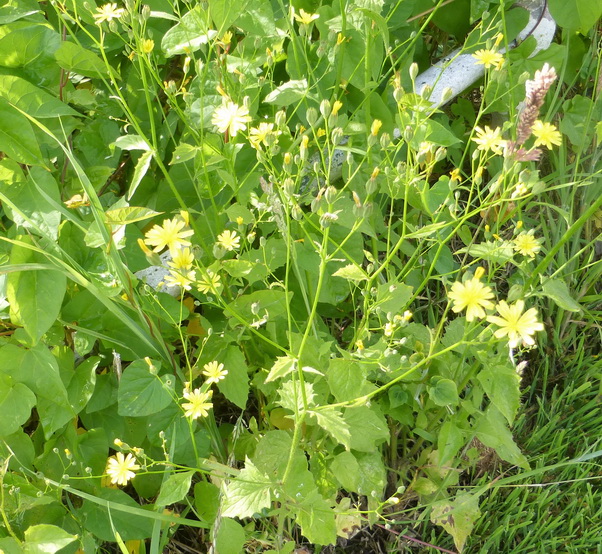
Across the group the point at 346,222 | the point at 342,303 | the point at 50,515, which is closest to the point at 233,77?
the point at 346,222

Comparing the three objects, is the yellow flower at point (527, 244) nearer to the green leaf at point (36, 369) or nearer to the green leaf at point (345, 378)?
the green leaf at point (345, 378)

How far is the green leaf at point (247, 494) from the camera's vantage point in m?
1.00

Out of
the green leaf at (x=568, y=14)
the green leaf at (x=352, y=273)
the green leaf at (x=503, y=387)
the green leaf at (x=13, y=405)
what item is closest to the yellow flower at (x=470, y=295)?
the green leaf at (x=352, y=273)

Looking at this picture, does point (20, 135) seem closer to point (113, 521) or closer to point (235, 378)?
point (235, 378)

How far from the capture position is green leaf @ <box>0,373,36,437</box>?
1.14 meters

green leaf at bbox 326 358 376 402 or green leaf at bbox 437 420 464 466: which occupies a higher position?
green leaf at bbox 326 358 376 402

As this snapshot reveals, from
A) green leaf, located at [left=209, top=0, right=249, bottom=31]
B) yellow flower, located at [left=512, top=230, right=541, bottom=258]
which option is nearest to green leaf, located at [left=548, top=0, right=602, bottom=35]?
yellow flower, located at [left=512, top=230, right=541, bottom=258]

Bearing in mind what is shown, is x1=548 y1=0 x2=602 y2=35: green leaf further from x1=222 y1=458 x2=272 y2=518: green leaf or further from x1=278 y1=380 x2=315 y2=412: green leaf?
x1=222 y1=458 x2=272 y2=518: green leaf

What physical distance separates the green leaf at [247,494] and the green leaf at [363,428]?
0.62 ft

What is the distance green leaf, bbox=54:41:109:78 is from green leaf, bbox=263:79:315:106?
32 cm

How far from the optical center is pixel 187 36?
1173mm

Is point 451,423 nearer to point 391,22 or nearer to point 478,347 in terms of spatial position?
point 478,347

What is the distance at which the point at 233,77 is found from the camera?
1285mm

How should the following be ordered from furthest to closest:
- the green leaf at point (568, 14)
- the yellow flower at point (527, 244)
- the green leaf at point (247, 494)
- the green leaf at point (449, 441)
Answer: the green leaf at point (568, 14)
the green leaf at point (449, 441)
the yellow flower at point (527, 244)
the green leaf at point (247, 494)
